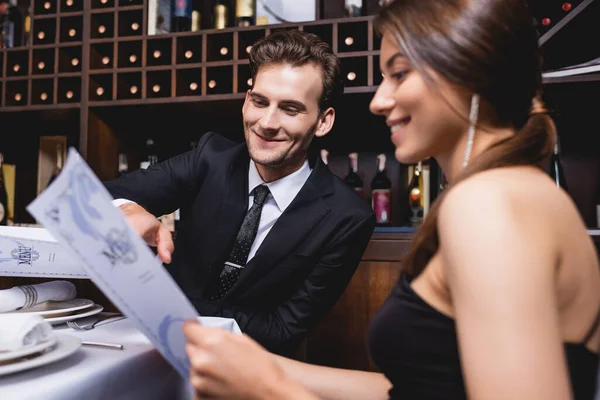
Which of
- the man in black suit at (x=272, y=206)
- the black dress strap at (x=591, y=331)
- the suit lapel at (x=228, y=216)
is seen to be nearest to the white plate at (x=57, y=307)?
the man in black suit at (x=272, y=206)

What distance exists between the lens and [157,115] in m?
2.32

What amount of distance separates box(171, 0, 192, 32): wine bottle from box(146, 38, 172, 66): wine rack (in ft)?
0.30

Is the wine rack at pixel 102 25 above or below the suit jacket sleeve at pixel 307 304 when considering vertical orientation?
above

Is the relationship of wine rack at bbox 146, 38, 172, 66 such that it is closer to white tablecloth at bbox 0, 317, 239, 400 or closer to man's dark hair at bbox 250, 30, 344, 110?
man's dark hair at bbox 250, 30, 344, 110

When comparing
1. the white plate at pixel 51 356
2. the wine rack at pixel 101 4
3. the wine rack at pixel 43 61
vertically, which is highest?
the wine rack at pixel 101 4

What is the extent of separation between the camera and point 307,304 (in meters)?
1.46

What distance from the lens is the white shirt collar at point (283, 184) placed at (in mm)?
1610

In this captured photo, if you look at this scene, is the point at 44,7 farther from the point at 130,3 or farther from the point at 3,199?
the point at 3,199

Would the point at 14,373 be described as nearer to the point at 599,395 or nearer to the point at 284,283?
the point at 599,395

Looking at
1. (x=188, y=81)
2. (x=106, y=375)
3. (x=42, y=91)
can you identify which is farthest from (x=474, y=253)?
(x=42, y=91)

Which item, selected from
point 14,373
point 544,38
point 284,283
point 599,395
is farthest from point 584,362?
point 544,38

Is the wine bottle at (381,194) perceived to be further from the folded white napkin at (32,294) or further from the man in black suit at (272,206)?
the folded white napkin at (32,294)

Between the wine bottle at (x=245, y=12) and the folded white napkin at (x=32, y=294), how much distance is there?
157 centimetres

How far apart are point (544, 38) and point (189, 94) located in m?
1.45
